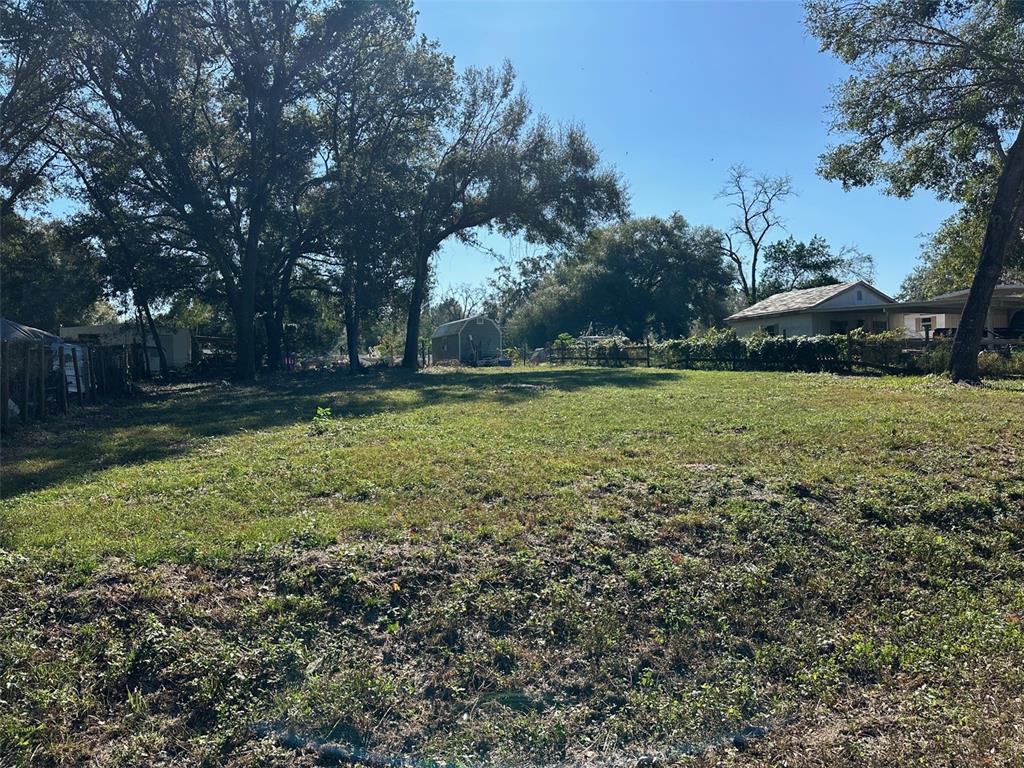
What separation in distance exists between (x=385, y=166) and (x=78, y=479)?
874 inches

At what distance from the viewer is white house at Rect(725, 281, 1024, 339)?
2780cm

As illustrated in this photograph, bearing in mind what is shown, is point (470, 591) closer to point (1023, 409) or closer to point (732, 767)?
point (732, 767)

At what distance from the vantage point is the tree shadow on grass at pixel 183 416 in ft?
27.9

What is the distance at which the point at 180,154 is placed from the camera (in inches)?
850

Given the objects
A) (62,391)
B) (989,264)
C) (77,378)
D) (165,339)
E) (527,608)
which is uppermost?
(165,339)

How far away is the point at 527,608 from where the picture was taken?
167 inches

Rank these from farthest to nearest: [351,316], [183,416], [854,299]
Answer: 1. [854,299]
2. [351,316]
3. [183,416]

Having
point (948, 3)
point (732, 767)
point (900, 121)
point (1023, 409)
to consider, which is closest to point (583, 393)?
point (1023, 409)

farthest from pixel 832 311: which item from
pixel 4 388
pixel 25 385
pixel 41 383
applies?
pixel 4 388

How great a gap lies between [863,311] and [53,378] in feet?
102

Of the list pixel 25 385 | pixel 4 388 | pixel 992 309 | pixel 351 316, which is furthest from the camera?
pixel 351 316

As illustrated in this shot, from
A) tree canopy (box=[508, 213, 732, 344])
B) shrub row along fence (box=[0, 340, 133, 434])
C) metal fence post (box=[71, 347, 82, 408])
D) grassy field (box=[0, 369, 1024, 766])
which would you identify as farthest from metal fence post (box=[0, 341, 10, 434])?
tree canopy (box=[508, 213, 732, 344])

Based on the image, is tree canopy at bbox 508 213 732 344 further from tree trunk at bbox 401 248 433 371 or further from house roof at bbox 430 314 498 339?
tree trunk at bbox 401 248 433 371

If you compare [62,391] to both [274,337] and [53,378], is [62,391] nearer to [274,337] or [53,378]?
[53,378]
